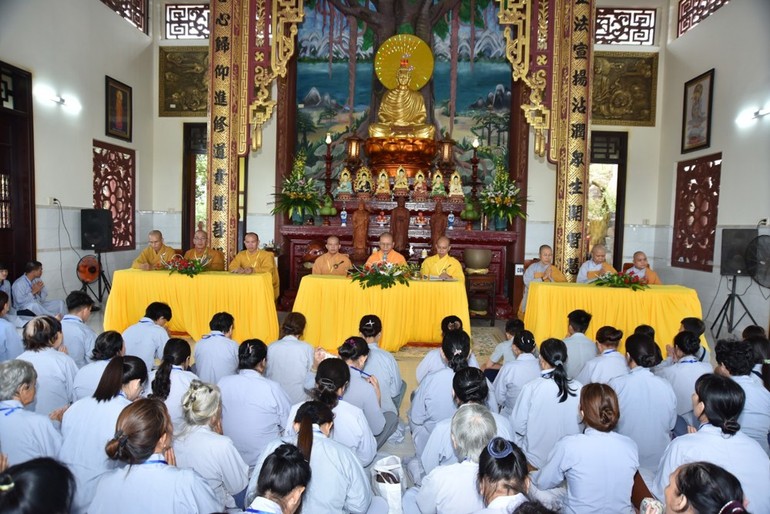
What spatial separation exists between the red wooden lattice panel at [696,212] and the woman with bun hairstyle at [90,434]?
9309 millimetres

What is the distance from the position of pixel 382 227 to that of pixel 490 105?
3.80 m

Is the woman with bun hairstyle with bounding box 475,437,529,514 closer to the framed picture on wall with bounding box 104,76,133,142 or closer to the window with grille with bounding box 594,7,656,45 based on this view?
the framed picture on wall with bounding box 104,76,133,142

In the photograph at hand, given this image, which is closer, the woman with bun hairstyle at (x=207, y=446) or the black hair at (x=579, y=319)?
the woman with bun hairstyle at (x=207, y=446)

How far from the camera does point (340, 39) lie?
1152 centimetres

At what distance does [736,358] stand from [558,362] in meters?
1.11

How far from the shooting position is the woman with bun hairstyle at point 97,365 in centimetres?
330

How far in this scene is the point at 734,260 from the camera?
786 cm

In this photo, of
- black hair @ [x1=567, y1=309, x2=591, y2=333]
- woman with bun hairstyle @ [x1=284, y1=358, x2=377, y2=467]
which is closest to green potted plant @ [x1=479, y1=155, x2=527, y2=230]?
black hair @ [x1=567, y1=309, x2=591, y2=333]

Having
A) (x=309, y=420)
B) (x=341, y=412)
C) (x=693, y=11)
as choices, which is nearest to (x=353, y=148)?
(x=693, y=11)

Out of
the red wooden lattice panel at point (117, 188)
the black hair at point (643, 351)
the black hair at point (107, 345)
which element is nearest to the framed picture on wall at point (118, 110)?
the red wooden lattice panel at point (117, 188)

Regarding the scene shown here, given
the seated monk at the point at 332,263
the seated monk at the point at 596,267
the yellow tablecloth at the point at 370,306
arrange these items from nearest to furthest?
the yellow tablecloth at the point at 370,306 < the seated monk at the point at 596,267 < the seated monk at the point at 332,263

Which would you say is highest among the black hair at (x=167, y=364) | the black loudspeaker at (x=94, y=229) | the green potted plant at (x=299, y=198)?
the green potted plant at (x=299, y=198)

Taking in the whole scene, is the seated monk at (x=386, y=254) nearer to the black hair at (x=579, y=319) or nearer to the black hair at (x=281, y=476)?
the black hair at (x=579, y=319)

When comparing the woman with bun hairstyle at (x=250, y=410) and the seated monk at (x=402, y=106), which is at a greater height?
the seated monk at (x=402, y=106)
